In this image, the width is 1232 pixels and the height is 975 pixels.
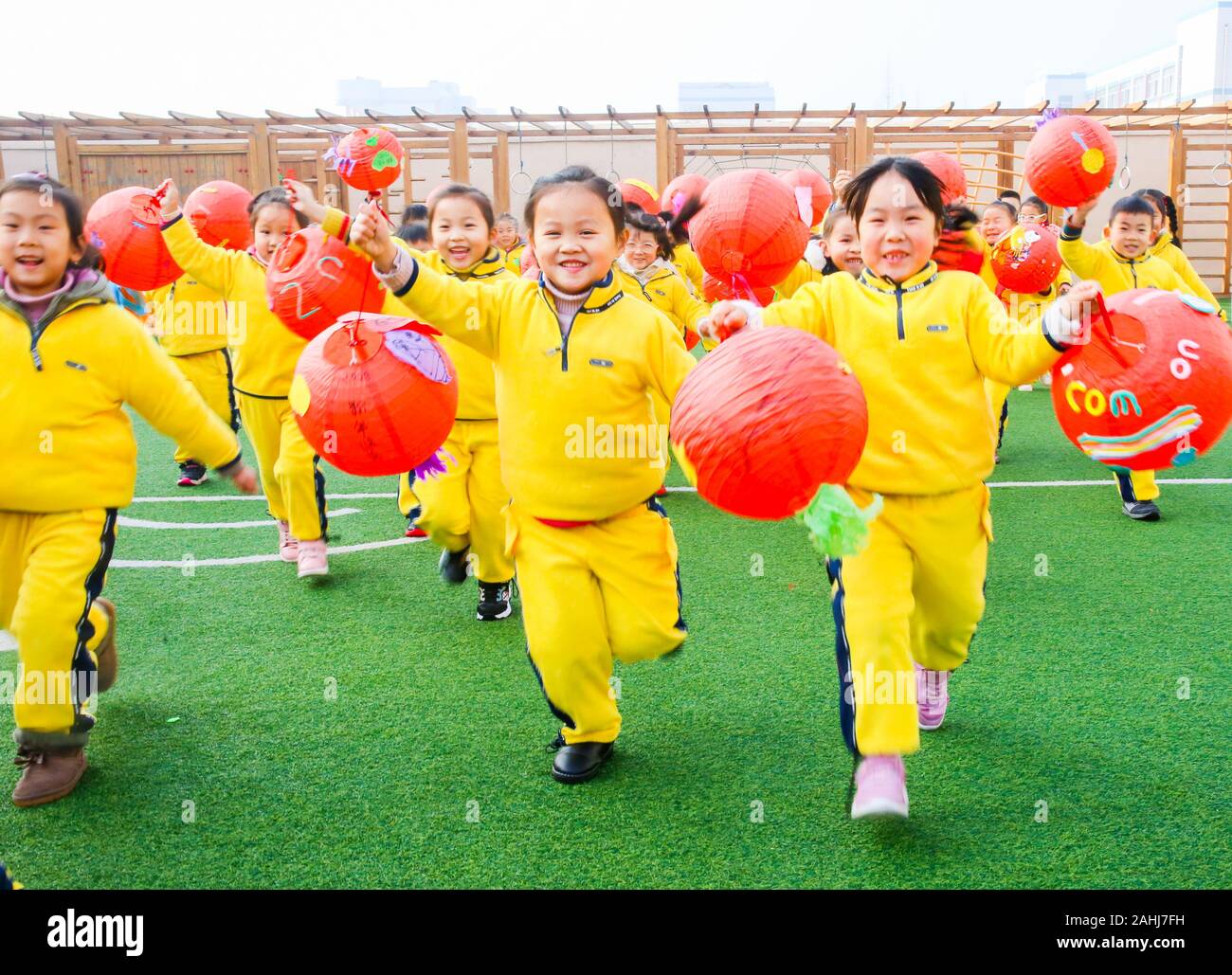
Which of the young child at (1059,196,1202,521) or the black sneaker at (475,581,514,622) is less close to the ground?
the young child at (1059,196,1202,521)

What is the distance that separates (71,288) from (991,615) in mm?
3774

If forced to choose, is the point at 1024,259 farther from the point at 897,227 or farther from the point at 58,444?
the point at 58,444

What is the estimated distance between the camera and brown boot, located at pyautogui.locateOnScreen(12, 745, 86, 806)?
305 cm

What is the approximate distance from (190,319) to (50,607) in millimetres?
4960

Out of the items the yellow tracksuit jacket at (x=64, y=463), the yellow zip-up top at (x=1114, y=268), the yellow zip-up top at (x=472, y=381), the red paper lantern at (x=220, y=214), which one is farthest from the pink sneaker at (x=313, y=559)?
the yellow zip-up top at (x=1114, y=268)

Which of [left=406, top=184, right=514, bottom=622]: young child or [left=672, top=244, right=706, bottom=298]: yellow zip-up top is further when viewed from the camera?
[left=672, top=244, right=706, bottom=298]: yellow zip-up top

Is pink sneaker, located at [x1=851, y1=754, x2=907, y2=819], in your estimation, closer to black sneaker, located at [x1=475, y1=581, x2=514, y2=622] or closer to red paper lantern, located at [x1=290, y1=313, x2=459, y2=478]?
red paper lantern, located at [x1=290, y1=313, x2=459, y2=478]

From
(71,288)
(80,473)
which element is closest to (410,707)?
(80,473)

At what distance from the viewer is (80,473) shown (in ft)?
10.3

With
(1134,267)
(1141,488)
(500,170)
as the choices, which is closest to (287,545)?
(1141,488)

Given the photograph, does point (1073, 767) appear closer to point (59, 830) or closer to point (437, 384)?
point (437, 384)

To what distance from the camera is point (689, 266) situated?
7.63 m

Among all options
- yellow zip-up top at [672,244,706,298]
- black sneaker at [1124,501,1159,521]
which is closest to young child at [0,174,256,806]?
yellow zip-up top at [672,244,706,298]

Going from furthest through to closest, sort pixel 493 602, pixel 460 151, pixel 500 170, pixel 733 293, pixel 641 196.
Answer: pixel 500 170, pixel 460 151, pixel 641 196, pixel 493 602, pixel 733 293
